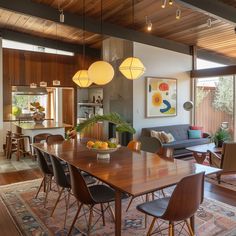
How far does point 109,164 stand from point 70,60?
7.08 m

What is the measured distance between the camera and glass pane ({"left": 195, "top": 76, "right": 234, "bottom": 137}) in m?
6.99

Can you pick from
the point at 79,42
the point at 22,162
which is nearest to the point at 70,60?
the point at 79,42

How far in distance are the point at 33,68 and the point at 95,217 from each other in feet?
21.0

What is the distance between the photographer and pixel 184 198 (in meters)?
1.91

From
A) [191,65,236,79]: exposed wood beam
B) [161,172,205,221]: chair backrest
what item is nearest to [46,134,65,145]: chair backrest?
[161,172,205,221]: chair backrest

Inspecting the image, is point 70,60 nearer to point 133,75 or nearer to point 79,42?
point 79,42

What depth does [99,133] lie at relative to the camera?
8039mm

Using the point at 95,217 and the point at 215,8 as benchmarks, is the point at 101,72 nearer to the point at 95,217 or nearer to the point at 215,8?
the point at 95,217

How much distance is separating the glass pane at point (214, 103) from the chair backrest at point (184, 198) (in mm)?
5563

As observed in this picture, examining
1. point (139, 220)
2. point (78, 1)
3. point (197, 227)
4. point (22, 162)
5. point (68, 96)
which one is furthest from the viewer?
point (68, 96)

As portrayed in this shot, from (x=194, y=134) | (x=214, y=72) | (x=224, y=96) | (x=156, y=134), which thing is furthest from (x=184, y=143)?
(x=214, y=72)

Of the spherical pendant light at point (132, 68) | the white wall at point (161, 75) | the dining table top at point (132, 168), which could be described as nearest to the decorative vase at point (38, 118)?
the white wall at point (161, 75)

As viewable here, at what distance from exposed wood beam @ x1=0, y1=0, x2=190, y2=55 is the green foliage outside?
1.48 metres

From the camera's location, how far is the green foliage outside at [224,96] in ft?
22.8
